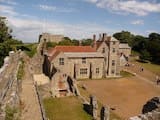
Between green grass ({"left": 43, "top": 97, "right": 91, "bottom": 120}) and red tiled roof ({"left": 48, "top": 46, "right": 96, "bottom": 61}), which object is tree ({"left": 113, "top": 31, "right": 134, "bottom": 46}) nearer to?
red tiled roof ({"left": 48, "top": 46, "right": 96, "bottom": 61})

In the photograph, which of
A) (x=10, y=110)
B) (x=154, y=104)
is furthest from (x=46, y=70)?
(x=154, y=104)

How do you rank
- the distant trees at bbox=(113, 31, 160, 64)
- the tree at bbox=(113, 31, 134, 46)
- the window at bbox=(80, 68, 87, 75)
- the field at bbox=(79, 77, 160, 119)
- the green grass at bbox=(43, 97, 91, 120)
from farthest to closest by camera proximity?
the tree at bbox=(113, 31, 134, 46) → the distant trees at bbox=(113, 31, 160, 64) → the window at bbox=(80, 68, 87, 75) → the field at bbox=(79, 77, 160, 119) → the green grass at bbox=(43, 97, 91, 120)

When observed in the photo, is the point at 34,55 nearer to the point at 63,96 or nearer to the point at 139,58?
the point at 63,96

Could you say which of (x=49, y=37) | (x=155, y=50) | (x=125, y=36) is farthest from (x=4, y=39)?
(x=125, y=36)

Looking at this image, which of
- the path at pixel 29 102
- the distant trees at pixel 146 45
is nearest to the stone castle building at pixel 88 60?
the path at pixel 29 102

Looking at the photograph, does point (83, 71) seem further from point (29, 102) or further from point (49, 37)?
Result: point (29, 102)

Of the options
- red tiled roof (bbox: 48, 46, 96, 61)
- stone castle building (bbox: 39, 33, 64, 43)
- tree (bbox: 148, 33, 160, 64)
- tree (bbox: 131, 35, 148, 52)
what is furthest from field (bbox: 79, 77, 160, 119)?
tree (bbox: 131, 35, 148, 52)
